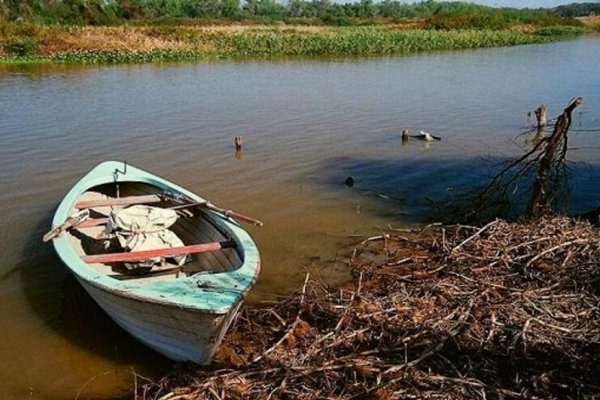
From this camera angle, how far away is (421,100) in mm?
18141

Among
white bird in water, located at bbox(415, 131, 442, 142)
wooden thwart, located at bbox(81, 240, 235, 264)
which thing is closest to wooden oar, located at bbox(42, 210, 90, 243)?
wooden thwart, located at bbox(81, 240, 235, 264)

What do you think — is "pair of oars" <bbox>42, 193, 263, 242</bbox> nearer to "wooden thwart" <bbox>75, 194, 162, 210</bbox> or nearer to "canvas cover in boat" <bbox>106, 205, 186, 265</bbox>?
"wooden thwart" <bbox>75, 194, 162, 210</bbox>

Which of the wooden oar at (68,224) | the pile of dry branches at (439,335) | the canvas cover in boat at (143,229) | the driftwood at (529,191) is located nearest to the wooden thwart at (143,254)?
the canvas cover in boat at (143,229)

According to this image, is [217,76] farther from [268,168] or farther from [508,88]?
[268,168]

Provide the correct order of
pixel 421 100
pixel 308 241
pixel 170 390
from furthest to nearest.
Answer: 1. pixel 421 100
2. pixel 308 241
3. pixel 170 390

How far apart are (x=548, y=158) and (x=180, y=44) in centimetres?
3046

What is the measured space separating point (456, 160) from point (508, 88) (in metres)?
10.7

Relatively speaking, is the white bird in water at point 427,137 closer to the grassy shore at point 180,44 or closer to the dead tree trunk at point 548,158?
the dead tree trunk at point 548,158

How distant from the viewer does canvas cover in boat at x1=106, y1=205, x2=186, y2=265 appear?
5.85 m

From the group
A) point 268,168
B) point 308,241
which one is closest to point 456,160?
point 268,168

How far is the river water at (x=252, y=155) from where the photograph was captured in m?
5.49

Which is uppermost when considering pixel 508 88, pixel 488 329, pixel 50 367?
pixel 508 88

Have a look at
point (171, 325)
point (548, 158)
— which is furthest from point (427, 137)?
point (171, 325)

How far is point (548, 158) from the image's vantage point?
22.0 feet
